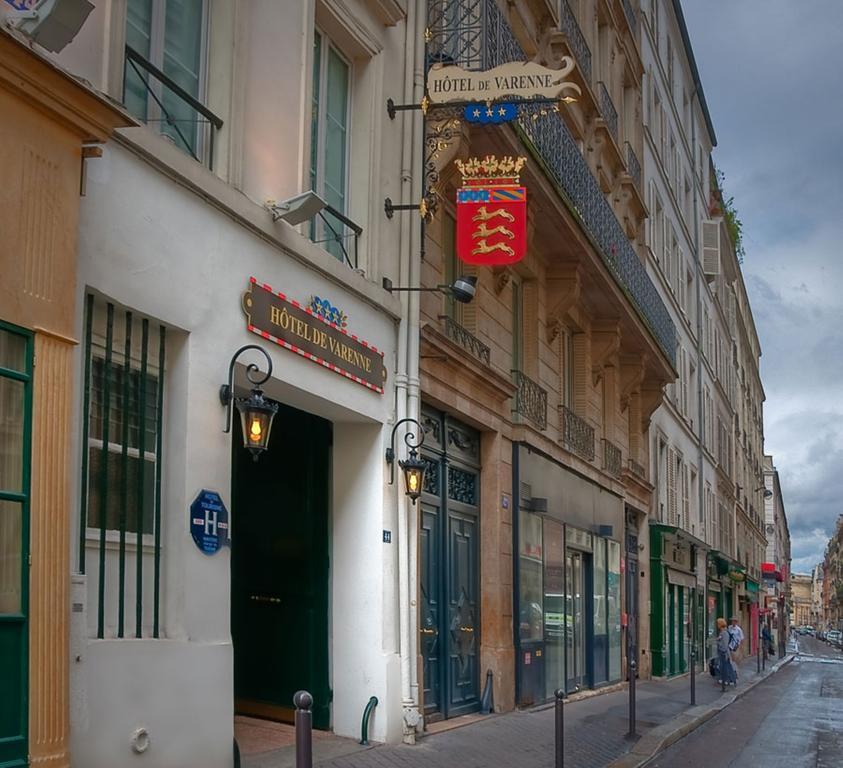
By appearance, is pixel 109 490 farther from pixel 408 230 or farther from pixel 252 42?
pixel 408 230

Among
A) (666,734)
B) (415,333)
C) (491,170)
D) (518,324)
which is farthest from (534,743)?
(518,324)

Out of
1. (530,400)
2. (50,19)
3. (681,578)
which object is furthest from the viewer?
(681,578)

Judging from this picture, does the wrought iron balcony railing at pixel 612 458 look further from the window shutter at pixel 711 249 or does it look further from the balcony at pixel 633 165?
the window shutter at pixel 711 249

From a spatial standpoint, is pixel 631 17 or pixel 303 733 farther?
pixel 631 17

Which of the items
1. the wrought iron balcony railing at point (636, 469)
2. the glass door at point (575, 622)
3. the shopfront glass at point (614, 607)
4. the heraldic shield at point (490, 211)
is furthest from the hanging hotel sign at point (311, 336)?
the wrought iron balcony railing at point (636, 469)

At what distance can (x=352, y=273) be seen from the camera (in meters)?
11.4

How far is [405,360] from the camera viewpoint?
40.8 ft

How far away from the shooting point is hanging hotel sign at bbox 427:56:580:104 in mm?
11789

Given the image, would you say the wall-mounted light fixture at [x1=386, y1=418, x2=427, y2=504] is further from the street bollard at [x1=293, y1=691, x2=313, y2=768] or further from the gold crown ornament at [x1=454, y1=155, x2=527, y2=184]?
the street bollard at [x1=293, y1=691, x2=313, y2=768]

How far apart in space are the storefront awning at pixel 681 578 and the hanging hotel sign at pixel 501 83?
1929 cm

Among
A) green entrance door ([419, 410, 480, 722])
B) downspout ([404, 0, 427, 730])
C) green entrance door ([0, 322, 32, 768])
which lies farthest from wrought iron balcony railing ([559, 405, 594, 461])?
green entrance door ([0, 322, 32, 768])

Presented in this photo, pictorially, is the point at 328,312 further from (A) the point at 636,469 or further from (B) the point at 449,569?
(A) the point at 636,469

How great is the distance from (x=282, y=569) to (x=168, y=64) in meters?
5.25

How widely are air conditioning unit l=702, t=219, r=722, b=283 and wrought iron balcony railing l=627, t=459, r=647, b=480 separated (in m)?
15.8
